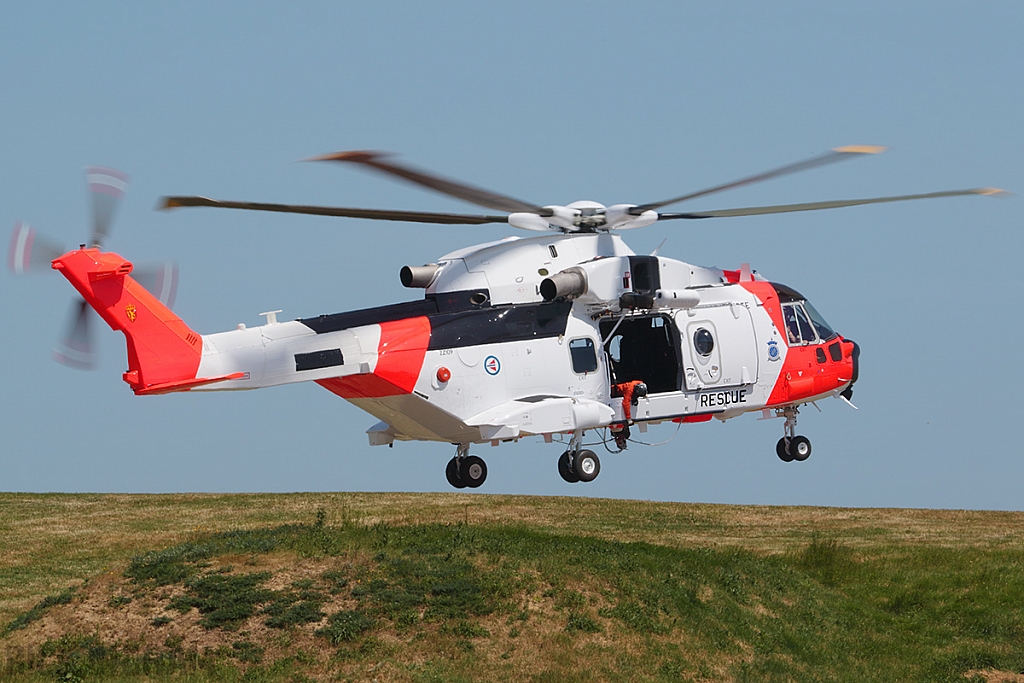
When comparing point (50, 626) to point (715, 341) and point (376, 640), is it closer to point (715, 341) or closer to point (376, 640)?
point (376, 640)

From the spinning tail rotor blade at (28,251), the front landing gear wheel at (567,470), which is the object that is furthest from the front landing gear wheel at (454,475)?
the spinning tail rotor blade at (28,251)

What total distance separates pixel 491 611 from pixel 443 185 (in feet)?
23.0

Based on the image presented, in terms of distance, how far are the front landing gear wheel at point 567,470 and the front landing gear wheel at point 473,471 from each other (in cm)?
134

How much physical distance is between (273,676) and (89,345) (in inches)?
223

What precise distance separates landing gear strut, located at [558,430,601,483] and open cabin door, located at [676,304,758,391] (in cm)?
271

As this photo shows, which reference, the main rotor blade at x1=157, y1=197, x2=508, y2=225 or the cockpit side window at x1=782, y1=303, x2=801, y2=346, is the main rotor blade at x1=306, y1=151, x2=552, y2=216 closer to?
the main rotor blade at x1=157, y1=197, x2=508, y2=225

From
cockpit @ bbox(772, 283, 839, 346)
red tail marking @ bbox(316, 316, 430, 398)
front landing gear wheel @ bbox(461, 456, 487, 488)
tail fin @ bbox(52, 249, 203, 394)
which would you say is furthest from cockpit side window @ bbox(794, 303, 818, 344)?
tail fin @ bbox(52, 249, 203, 394)

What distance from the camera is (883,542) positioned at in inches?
1302

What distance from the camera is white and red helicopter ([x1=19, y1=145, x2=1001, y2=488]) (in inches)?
714

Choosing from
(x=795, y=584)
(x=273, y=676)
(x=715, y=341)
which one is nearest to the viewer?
(x=273, y=676)

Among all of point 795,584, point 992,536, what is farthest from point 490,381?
point 992,536

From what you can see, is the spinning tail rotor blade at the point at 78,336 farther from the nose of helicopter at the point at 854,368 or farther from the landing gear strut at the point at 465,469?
the nose of helicopter at the point at 854,368

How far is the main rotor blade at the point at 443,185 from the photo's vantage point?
616 inches

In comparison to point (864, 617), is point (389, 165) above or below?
above
